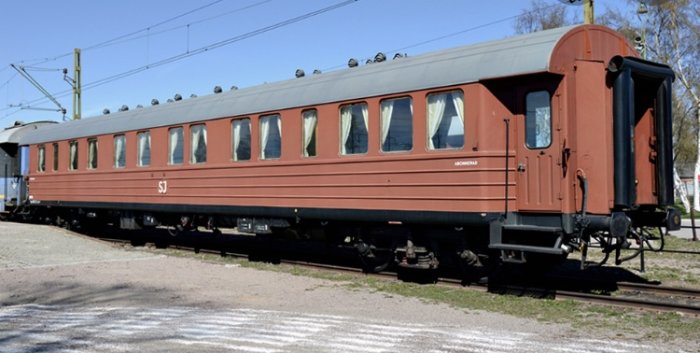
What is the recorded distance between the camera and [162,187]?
15578mm

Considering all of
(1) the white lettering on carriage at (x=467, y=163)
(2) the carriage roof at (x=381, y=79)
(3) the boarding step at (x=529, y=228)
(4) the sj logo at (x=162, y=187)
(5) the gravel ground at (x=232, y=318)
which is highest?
(2) the carriage roof at (x=381, y=79)

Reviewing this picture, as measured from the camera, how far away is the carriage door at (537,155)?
9.15 meters

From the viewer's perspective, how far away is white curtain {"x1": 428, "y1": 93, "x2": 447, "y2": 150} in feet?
32.9

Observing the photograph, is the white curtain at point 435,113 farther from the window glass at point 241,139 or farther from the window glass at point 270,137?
the window glass at point 241,139

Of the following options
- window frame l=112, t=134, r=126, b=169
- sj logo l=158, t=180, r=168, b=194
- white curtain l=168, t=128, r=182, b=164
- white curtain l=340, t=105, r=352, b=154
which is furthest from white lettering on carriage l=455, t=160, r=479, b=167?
window frame l=112, t=134, r=126, b=169

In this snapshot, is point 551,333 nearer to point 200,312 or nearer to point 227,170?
point 200,312

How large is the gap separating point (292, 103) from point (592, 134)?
5.45 meters

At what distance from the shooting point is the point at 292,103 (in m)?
12.4

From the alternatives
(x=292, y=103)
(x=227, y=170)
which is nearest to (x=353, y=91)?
(x=292, y=103)

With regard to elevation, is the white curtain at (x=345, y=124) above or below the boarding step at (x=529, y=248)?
above

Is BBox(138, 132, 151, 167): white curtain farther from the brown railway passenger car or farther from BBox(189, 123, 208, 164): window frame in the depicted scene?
the brown railway passenger car

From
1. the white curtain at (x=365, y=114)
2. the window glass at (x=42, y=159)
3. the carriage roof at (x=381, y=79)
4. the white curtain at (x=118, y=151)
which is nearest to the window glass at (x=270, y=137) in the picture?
the carriage roof at (x=381, y=79)

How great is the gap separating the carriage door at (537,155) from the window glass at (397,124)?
169cm

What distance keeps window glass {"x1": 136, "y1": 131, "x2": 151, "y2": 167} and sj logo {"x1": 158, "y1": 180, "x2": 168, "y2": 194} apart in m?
0.75
